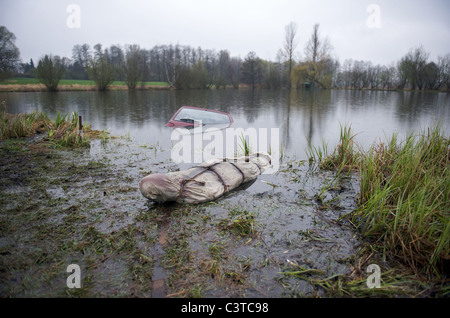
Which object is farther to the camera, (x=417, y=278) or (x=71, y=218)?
(x=71, y=218)

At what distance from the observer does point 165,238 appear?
119 inches

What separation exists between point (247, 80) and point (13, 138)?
54441 mm

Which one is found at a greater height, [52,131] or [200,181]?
[52,131]

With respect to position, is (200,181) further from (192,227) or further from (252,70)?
(252,70)

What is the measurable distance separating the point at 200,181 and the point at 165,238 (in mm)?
1210

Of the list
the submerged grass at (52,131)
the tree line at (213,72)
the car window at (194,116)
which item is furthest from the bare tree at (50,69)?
the car window at (194,116)

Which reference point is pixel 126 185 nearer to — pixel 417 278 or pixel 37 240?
pixel 37 240

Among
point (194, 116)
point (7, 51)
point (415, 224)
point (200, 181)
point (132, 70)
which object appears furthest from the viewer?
point (132, 70)

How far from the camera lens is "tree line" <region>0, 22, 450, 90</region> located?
2875cm

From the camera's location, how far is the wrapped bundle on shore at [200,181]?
144 inches

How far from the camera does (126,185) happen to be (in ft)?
14.7

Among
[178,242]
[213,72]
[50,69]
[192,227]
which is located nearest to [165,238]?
[178,242]

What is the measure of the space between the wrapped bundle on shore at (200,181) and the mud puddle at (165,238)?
0.16 m
